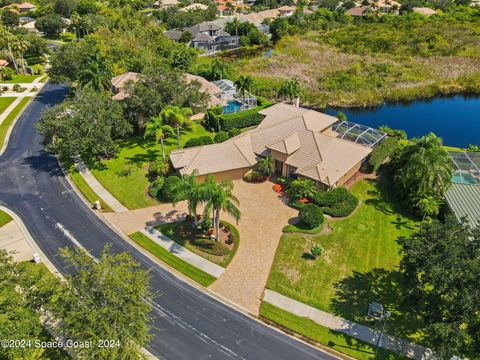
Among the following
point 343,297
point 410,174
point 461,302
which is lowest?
point 343,297

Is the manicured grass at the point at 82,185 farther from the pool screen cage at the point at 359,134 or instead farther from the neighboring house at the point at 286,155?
the pool screen cage at the point at 359,134

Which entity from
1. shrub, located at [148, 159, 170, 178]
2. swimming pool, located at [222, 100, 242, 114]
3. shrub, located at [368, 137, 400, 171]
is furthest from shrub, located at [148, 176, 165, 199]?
shrub, located at [368, 137, 400, 171]

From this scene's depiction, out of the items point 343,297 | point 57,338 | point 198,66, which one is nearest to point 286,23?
point 198,66

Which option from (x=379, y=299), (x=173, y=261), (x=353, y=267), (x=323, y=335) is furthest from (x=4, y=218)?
(x=379, y=299)

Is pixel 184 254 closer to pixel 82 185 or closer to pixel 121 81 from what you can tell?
pixel 82 185

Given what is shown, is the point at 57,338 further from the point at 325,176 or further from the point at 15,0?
the point at 15,0

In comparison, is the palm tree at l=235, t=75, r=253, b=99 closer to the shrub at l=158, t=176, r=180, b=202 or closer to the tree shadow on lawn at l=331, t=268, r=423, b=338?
the shrub at l=158, t=176, r=180, b=202
